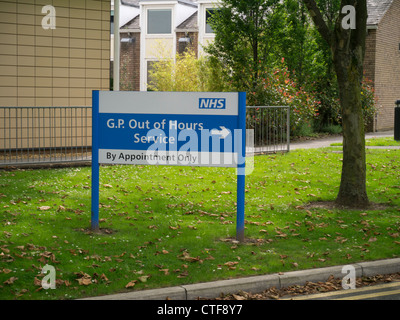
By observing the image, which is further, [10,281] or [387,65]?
[387,65]

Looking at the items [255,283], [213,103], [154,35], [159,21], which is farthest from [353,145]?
[159,21]

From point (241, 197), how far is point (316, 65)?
58.1 ft

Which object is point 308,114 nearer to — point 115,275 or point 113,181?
point 113,181

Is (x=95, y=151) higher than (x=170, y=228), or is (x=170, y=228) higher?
(x=95, y=151)

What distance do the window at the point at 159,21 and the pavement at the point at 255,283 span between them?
3948cm

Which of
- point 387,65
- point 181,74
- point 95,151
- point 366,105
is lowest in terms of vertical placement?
point 95,151

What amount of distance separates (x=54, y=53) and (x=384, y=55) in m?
17.7

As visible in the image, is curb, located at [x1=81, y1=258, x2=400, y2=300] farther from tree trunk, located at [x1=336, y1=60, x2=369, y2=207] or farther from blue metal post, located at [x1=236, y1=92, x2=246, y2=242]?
tree trunk, located at [x1=336, y1=60, x2=369, y2=207]

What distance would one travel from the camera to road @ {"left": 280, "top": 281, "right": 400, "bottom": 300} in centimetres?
620

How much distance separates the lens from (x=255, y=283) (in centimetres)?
643

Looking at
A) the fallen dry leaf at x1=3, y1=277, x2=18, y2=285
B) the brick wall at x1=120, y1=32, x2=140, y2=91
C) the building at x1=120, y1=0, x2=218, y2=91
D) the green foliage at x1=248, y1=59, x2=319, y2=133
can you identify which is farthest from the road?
the brick wall at x1=120, y1=32, x2=140, y2=91

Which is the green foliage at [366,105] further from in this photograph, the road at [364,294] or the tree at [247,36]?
the road at [364,294]

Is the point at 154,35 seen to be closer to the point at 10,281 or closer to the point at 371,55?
the point at 371,55

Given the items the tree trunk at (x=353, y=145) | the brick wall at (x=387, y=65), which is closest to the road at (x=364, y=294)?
the tree trunk at (x=353, y=145)
